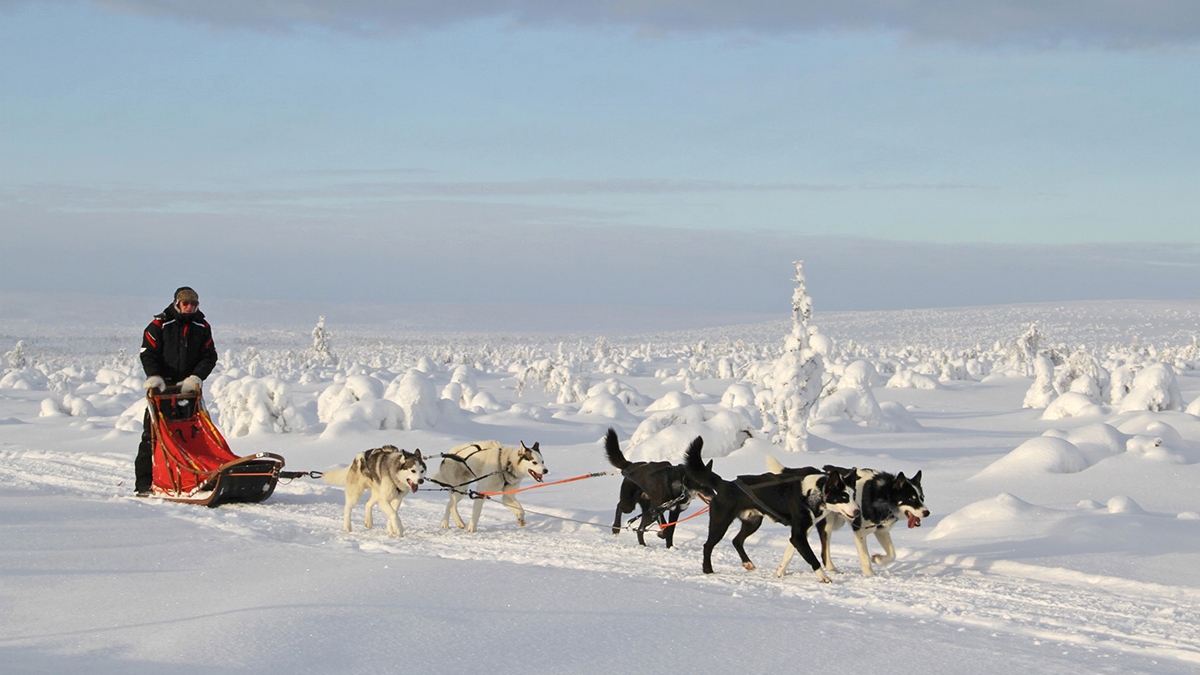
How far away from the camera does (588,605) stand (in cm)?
483

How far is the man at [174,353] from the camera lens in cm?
901

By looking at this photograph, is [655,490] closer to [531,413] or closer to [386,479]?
[386,479]

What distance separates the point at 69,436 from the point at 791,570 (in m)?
13.7

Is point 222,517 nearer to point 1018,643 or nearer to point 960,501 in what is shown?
point 1018,643

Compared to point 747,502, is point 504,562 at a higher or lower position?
lower

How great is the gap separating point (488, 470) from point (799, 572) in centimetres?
265

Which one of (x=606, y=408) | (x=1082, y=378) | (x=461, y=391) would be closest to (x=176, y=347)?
(x=606, y=408)

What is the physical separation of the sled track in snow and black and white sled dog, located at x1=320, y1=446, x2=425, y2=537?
166 millimetres

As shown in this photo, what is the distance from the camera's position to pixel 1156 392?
771 inches

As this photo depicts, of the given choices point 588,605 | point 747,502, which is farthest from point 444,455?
point 588,605

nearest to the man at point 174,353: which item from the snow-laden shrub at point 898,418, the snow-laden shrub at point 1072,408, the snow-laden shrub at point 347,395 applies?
the snow-laden shrub at point 347,395

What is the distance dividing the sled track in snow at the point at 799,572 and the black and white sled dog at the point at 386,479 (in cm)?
17

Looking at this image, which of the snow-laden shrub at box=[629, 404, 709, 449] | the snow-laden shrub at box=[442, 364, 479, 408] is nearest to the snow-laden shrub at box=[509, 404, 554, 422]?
the snow-laden shrub at box=[442, 364, 479, 408]

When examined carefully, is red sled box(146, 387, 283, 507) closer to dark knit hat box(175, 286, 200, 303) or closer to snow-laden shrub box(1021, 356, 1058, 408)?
dark knit hat box(175, 286, 200, 303)
